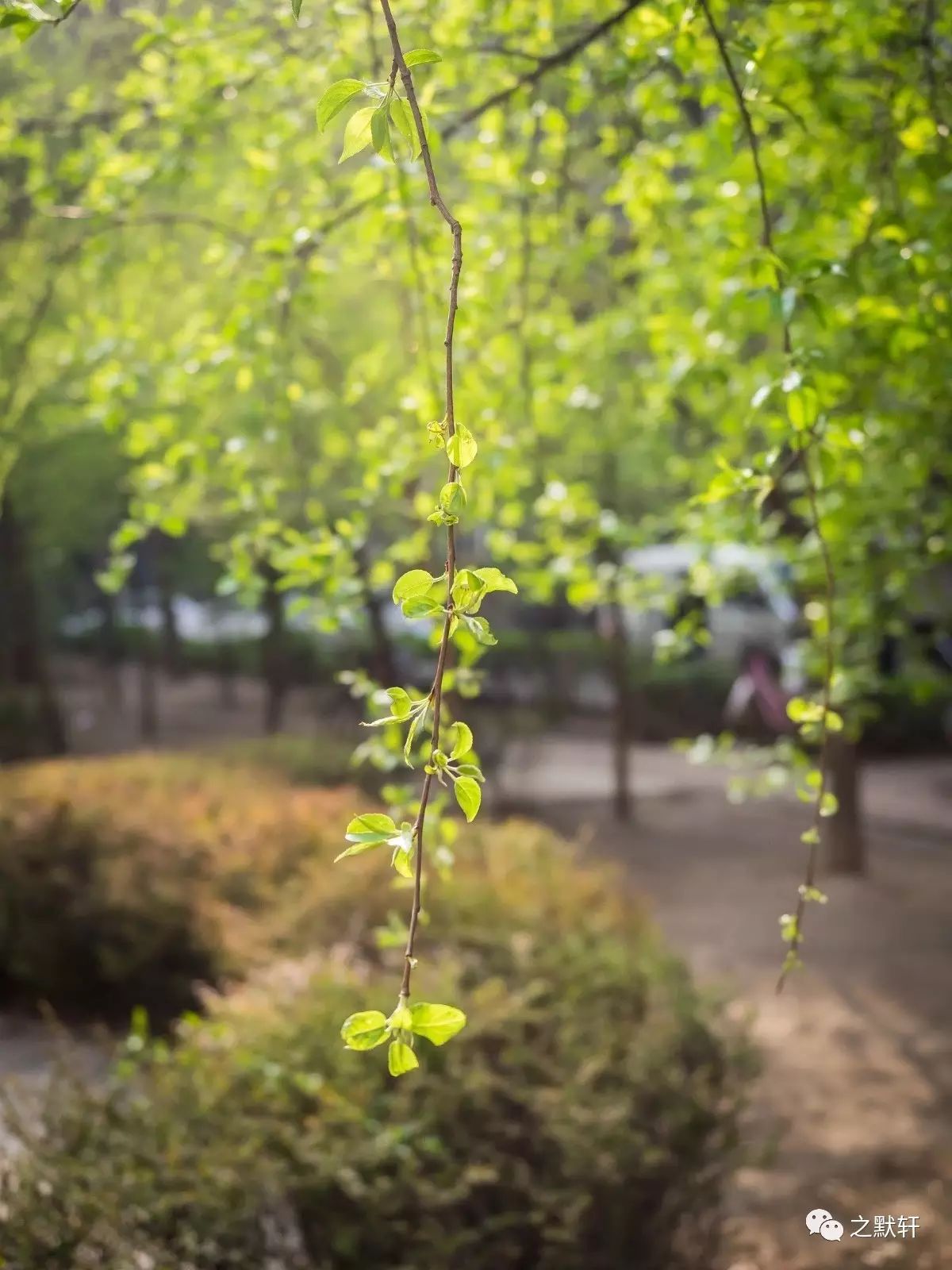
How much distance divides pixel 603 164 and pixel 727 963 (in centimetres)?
421

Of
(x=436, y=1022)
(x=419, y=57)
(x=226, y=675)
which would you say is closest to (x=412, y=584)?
(x=436, y=1022)

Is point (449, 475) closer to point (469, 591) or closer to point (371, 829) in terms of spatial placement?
point (469, 591)

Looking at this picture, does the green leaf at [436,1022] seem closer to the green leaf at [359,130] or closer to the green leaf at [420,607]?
the green leaf at [420,607]

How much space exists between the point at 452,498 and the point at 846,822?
710cm

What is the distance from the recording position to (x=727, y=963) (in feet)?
19.7

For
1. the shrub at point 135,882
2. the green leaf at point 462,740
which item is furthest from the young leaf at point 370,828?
the shrub at point 135,882

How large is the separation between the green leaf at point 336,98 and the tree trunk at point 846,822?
696 cm

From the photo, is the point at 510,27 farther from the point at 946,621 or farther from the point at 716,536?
the point at 946,621

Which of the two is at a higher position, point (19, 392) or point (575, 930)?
point (19, 392)

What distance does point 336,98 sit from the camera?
3.77 ft

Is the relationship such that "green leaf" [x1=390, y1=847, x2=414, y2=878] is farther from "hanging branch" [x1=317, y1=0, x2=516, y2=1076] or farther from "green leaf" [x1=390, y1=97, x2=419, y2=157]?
"green leaf" [x1=390, y1=97, x2=419, y2=157]

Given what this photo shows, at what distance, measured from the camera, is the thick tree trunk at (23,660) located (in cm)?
1125

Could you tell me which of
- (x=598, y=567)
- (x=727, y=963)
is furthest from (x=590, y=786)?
(x=598, y=567)

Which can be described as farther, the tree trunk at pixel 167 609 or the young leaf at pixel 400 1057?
the tree trunk at pixel 167 609
